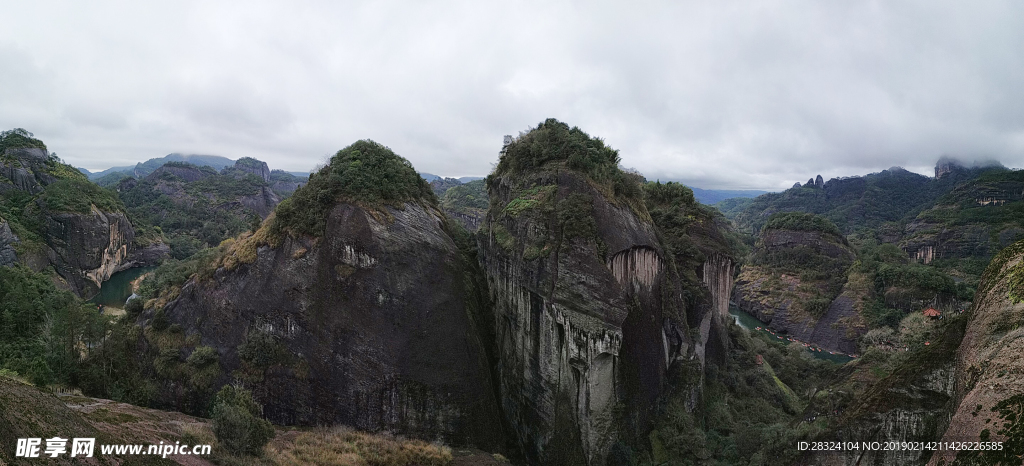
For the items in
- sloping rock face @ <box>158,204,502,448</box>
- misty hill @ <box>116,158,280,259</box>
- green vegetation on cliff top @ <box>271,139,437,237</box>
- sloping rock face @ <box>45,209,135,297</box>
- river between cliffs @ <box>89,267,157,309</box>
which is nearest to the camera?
sloping rock face @ <box>158,204,502,448</box>

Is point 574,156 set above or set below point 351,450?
above

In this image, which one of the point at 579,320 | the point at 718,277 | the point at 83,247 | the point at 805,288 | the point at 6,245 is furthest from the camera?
the point at 805,288

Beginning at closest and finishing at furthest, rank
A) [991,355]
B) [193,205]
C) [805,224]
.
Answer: [991,355] < [805,224] < [193,205]

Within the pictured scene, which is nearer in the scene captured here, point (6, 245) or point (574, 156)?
point (574, 156)

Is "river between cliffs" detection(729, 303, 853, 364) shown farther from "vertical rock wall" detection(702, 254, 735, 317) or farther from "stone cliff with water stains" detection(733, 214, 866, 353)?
"vertical rock wall" detection(702, 254, 735, 317)

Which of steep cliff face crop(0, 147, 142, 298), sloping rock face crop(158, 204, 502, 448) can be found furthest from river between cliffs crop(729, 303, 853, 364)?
steep cliff face crop(0, 147, 142, 298)

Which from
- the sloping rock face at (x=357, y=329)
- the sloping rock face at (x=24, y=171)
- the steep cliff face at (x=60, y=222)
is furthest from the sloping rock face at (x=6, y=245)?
the sloping rock face at (x=357, y=329)

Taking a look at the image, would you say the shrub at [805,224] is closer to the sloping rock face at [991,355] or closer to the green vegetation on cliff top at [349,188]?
the sloping rock face at [991,355]

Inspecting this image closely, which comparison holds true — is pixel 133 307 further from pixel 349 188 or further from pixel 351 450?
pixel 351 450

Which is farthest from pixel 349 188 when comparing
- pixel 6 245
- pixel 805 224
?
pixel 805 224
